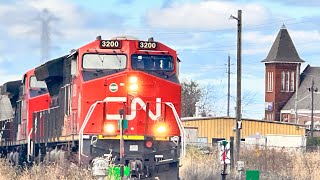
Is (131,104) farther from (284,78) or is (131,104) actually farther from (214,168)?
(284,78)

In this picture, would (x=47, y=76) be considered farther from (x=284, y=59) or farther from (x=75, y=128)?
(x=284, y=59)

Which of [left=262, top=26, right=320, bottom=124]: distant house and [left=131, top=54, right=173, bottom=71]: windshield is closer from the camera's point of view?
[left=131, top=54, right=173, bottom=71]: windshield

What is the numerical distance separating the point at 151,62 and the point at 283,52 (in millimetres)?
118071

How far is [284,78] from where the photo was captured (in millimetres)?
140375

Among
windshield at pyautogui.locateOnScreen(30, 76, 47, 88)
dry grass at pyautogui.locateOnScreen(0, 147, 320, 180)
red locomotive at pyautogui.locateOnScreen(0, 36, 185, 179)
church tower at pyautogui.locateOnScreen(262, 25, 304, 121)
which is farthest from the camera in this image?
church tower at pyautogui.locateOnScreen(262, 25, 304, 121)

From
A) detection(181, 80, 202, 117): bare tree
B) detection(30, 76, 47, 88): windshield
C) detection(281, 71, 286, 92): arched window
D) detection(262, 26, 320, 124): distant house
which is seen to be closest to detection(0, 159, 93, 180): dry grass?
detection(30, 76, 47, 88): windshield

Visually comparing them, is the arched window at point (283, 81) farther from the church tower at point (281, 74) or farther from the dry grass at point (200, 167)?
the dry grass at point (200, 167)

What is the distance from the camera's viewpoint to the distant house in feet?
449

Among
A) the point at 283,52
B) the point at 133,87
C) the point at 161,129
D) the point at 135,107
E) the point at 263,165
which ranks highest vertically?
the point at 283,52

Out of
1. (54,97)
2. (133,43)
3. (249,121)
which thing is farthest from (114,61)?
(249,121)

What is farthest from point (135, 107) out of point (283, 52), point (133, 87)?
point (283, 52)

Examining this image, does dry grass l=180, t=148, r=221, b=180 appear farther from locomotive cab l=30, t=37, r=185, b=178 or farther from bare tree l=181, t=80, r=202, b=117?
bare tree l=181, t=80, r=202, b=117

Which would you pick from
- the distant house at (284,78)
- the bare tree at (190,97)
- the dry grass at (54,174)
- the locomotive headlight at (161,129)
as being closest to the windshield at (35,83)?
the dry grass at (54,174)

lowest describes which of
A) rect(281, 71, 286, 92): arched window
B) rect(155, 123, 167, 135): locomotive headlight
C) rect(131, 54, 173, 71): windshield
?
→ rect(155, 123, 167, 135): locomotive headlight
